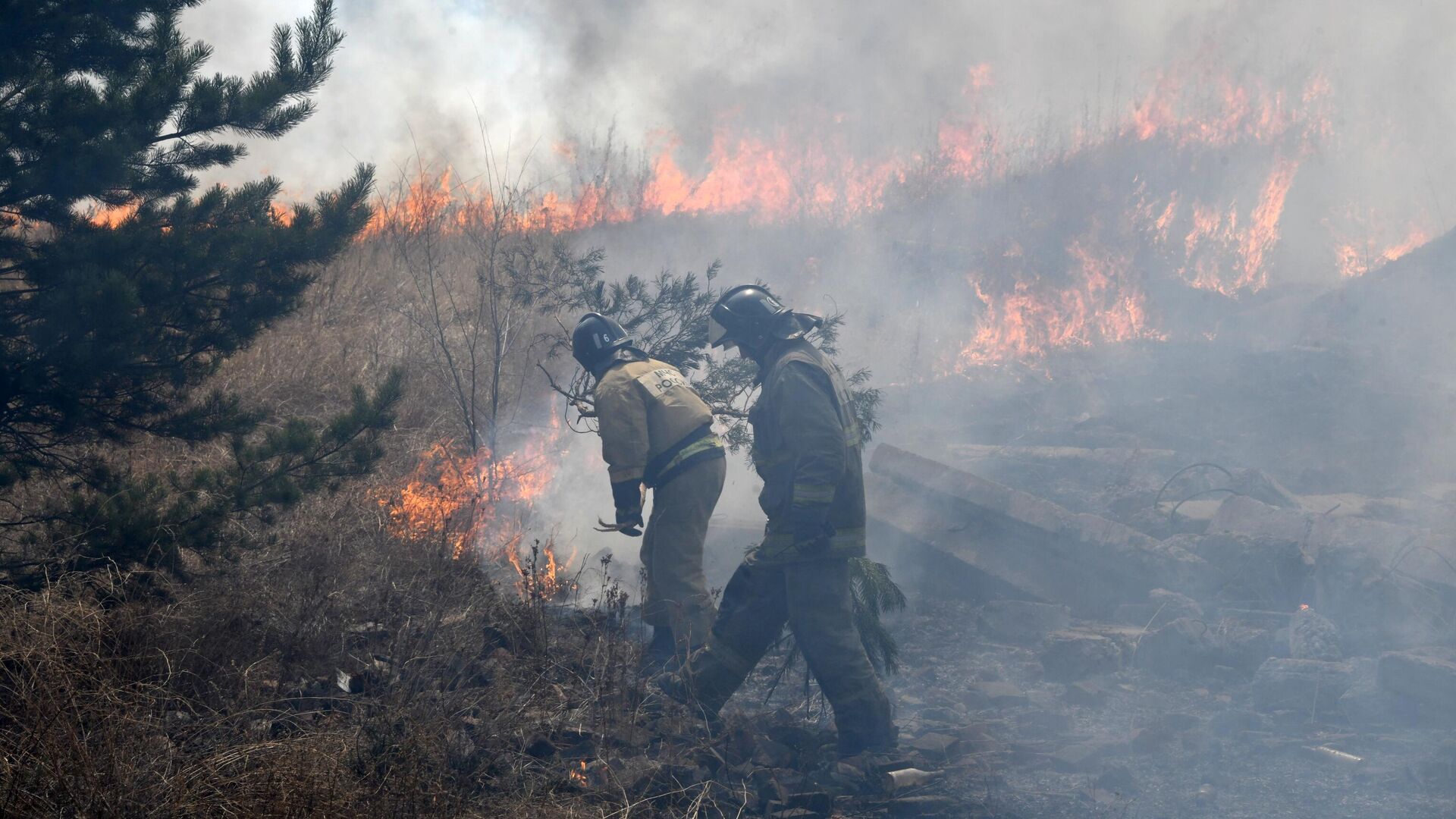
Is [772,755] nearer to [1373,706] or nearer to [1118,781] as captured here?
[1118,781]

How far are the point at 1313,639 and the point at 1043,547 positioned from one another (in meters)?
1.97

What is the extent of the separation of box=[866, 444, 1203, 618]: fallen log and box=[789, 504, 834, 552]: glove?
11.9 ft

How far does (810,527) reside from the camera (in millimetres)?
4496

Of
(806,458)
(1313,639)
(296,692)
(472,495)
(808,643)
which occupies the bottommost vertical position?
(1313,639)

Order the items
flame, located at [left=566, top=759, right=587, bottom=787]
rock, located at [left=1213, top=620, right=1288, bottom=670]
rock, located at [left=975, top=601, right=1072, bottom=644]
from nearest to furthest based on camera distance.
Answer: flame, located at [left=566, top=759, right=587, bottom=787], rock, located at [left=1213, top=620, right=1288, bottom=670], rock, located at [left=975, top=601, right=1072, bottom=644]

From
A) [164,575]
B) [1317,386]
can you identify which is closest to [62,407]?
[164,575]

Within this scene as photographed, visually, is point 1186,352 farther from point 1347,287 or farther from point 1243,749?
point 1243,749

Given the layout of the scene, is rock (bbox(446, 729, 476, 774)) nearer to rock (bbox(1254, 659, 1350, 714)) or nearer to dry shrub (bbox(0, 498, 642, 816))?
dry shrub (bbox(0, 498, 642, 816))

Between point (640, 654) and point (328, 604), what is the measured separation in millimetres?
1661

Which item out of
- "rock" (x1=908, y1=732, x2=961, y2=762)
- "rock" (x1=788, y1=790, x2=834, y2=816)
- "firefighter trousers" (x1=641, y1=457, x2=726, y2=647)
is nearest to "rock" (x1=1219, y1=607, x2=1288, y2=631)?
"rock" (x1=908, y1=732, x2=961, y2=762)

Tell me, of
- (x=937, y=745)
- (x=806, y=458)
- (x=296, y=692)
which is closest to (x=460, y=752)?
(x=296, y=692)

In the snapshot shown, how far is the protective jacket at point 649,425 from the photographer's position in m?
5.32

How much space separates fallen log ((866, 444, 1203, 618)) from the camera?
292 inches

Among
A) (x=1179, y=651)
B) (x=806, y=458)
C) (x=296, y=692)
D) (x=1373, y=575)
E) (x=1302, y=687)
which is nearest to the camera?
(x=296, y=692)
